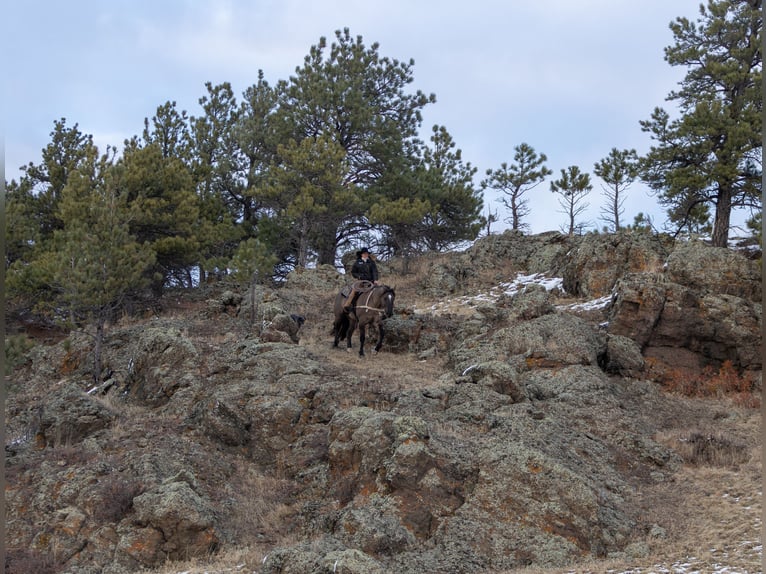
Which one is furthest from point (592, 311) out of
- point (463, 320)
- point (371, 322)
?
point (371, 322)

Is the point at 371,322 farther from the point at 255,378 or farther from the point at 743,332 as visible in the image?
the point at 743,332

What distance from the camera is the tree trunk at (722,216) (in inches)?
976

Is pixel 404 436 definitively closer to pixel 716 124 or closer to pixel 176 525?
pixel 176 525

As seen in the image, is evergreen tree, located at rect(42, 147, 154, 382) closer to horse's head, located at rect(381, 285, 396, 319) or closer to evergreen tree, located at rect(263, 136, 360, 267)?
horse's head, located at rect(381, 285, 396, 319)

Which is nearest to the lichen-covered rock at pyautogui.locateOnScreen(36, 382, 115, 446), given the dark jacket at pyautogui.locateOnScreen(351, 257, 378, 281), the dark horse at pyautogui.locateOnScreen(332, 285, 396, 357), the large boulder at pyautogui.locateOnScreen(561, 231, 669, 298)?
the dark horse at pyautogui.locateOnScreen(332, 285, 396, 357)

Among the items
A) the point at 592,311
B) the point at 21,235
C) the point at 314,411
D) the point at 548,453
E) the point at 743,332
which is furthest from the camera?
the point at 21,235

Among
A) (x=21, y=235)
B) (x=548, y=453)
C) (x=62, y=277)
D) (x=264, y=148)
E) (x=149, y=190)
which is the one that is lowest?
(x=548, y=453)

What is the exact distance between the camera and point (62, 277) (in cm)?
1783

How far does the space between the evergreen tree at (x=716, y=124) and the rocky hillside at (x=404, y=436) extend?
6086mm

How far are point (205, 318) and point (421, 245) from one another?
13750 mm

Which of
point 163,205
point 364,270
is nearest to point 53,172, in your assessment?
point 163,205

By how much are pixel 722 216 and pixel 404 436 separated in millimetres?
19578

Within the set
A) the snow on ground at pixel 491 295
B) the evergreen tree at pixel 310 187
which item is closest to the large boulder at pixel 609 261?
the snow on ground at pixel 491 295

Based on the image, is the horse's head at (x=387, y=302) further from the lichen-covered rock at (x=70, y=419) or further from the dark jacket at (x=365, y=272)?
the lichen-covered rock at (x=70, y=419)
